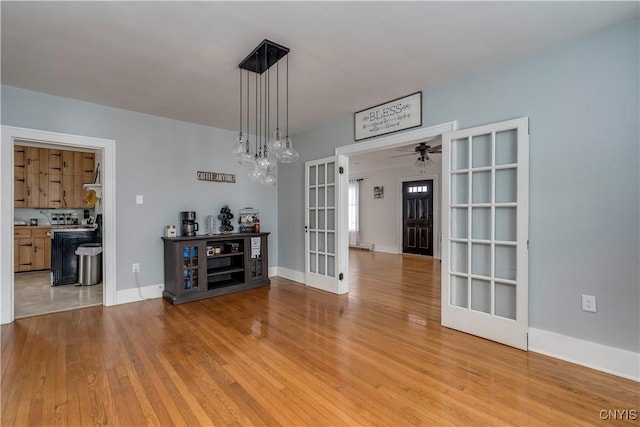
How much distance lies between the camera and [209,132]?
4559 millimetres

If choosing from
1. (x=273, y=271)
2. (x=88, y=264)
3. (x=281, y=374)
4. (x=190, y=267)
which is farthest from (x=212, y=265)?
(x=281, y=374)

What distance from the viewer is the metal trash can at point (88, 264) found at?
4.63 metres

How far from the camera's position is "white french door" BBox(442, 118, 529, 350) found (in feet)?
8.23

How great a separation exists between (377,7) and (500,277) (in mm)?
2395

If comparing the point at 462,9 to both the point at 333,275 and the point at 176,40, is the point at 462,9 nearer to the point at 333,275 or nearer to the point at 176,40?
the point at 176,40

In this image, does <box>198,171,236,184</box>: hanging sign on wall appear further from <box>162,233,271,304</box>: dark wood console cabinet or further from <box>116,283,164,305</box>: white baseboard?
<box>116,283,164,305</box>: white baseboard

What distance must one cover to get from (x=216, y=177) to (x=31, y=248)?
4.03 meters

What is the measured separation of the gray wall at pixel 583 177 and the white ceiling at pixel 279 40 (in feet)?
0.75

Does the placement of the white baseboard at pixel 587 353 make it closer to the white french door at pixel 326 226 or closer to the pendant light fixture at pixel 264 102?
the white french door at pixel 326 226

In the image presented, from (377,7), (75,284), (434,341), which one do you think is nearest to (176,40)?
(377,7)

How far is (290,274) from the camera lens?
199 inches

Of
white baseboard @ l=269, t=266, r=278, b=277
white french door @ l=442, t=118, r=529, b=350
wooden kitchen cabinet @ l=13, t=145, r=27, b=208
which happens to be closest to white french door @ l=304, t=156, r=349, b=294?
white baseboard @ l=269, t=266, r=278, b=277

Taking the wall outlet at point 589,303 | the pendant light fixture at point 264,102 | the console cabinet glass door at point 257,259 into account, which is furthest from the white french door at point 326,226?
the wall outlet at point 589,303

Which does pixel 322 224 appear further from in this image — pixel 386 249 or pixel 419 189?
pixel 386 249
